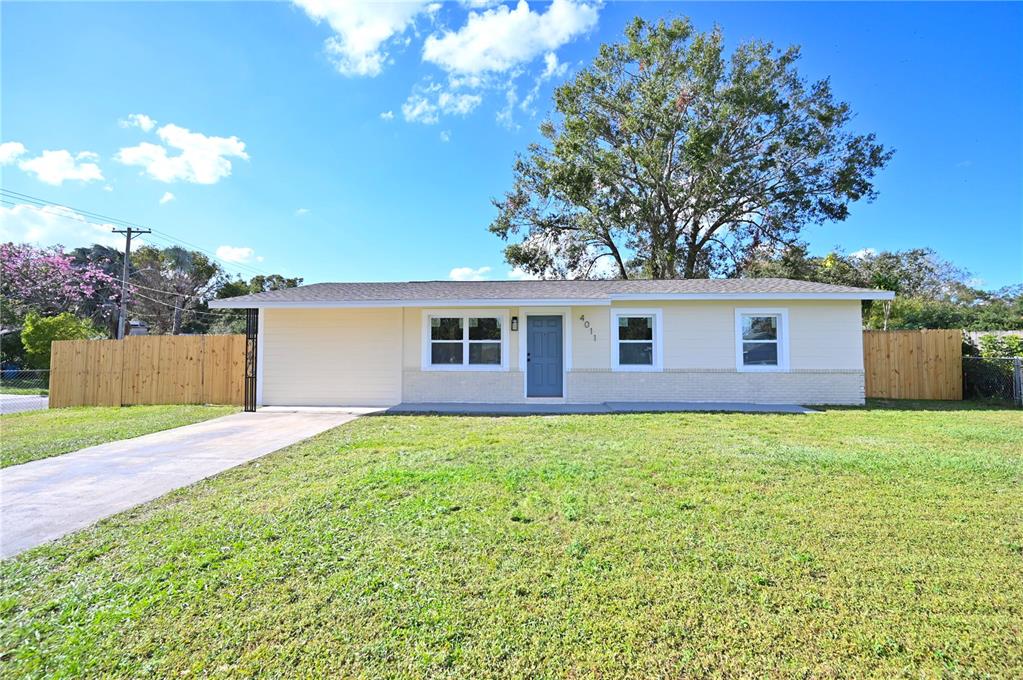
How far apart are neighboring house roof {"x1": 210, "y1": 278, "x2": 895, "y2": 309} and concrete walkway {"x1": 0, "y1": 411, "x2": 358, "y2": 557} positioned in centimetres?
339

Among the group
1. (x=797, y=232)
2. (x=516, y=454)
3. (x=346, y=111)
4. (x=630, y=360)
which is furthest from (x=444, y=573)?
(x=797, y=232)

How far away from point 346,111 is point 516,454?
38.6ft

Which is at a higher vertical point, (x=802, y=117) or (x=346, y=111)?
(x=802, y=117)

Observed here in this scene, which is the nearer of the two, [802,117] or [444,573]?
[444,573]

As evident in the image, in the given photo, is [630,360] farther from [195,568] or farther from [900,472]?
[195,568]

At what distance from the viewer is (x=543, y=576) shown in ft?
9.16

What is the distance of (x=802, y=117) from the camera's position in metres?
20.5

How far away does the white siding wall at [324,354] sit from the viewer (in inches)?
446

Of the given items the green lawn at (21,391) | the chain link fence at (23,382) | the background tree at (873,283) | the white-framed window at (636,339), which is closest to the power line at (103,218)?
the chain link fence at (23,382)

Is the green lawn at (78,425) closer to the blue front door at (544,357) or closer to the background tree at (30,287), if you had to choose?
the blue front door at (544,357)

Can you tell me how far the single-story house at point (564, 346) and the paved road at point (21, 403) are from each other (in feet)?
24.5

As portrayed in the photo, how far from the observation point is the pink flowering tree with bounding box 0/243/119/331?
2223 cm

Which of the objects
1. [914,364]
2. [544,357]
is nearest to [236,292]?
[544,357]

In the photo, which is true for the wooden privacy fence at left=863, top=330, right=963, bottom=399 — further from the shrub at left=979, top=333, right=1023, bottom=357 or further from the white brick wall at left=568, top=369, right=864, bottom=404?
the white brick wall at left=568, top=369, right=864, bottom=404
